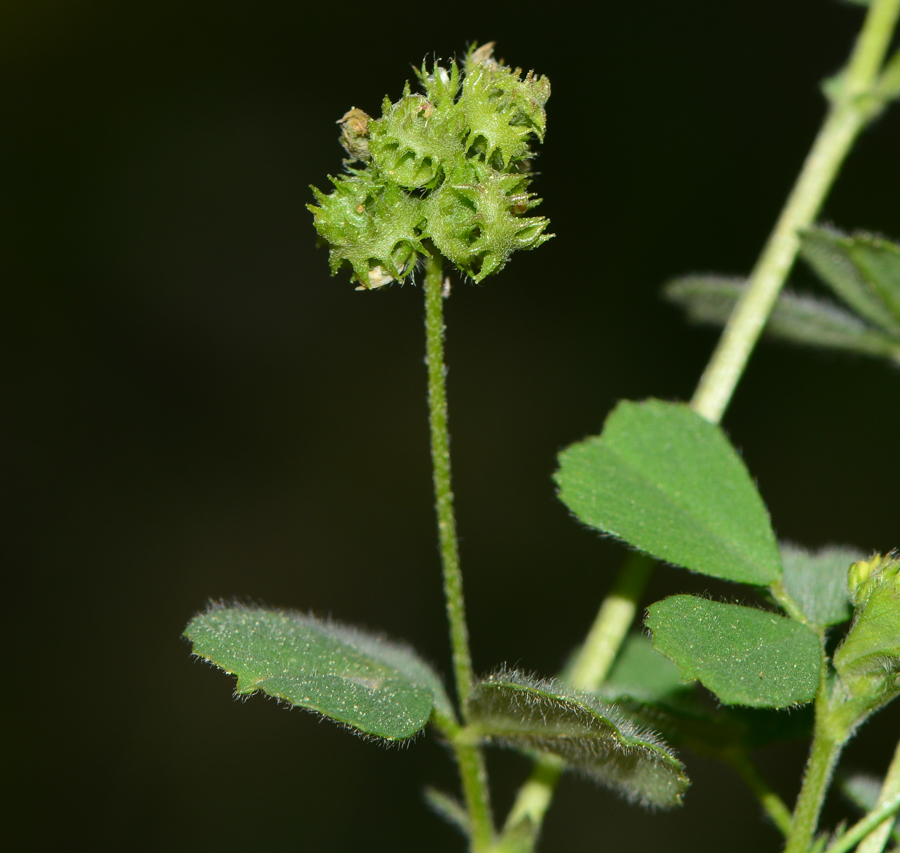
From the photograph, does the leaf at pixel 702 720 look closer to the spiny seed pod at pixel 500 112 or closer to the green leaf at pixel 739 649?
the green leaf at pixel 739 649

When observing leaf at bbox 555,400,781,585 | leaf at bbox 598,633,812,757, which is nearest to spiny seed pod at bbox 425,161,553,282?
leaf at bbox 555,400,781,585

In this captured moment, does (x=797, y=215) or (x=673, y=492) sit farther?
(x=797, y=215)

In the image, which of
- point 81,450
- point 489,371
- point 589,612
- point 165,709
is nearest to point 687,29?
point 489,371

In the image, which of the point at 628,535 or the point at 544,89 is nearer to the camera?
the point at 544,89

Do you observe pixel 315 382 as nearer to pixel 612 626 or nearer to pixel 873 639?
pixel 612 626

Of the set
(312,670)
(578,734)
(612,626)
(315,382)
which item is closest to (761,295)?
(612,626)

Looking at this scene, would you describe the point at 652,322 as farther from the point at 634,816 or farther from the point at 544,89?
the point at 544,89
